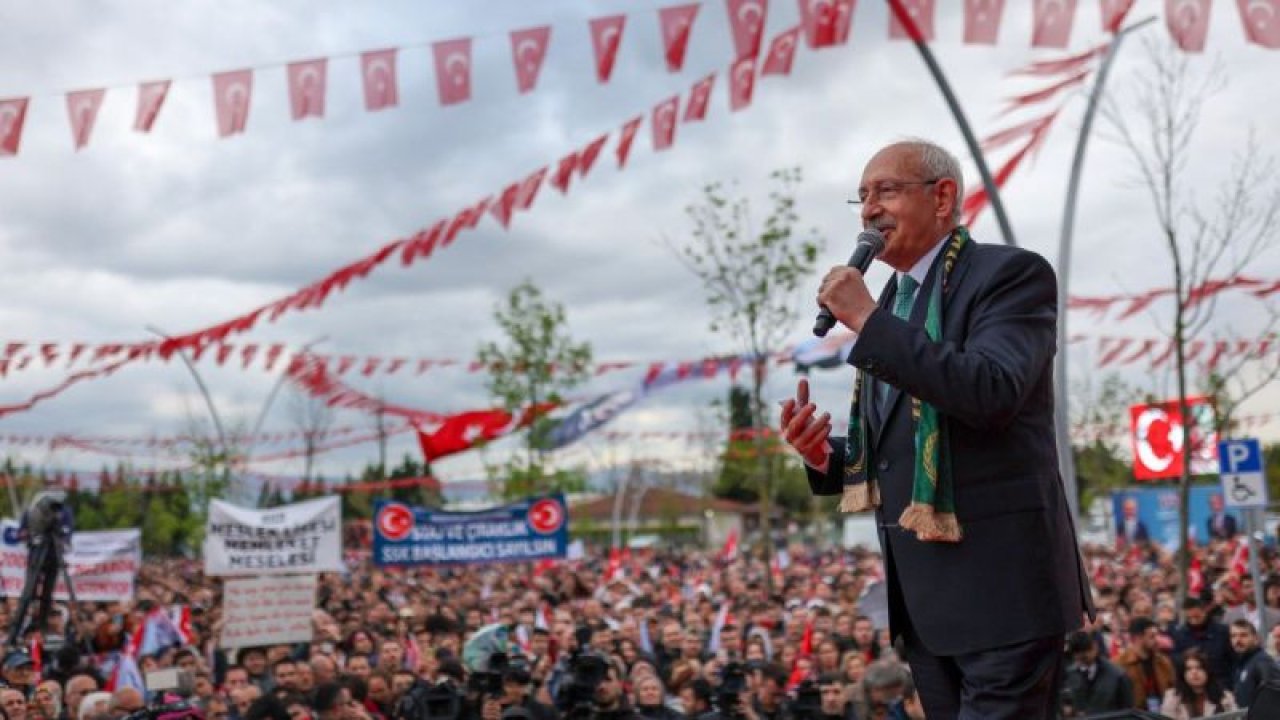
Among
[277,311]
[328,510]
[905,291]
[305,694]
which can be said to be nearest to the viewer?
[905,291]

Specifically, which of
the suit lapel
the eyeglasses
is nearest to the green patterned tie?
the suit lapel

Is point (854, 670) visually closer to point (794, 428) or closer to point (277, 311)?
point (794, 428)

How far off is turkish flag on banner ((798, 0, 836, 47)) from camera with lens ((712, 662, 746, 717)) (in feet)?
19.1

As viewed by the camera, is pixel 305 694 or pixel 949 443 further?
pixel 305 694

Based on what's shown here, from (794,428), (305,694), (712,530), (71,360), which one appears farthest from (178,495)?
(794,428)

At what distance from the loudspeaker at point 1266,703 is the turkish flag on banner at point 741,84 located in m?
10.7

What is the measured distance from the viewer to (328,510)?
15.7 meters

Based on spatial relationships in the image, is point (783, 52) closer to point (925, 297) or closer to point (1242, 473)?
point (1242, 473)

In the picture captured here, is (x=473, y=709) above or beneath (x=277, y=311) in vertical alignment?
beneath

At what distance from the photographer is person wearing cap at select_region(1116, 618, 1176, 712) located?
11.4 m

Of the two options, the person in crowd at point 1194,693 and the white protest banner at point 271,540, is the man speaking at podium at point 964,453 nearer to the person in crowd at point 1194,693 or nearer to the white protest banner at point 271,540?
the person in crowd at point 1194,693

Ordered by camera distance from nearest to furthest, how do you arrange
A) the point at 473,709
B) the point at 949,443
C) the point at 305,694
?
the point at 949,443 < the point at 473,709 < the point at 305,694

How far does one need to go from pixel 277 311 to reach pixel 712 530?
71.8 meters

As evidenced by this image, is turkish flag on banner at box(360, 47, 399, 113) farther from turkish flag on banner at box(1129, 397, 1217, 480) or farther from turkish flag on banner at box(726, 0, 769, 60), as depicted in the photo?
turkish flag on banner at box(1129, 397, 1217, 480)
